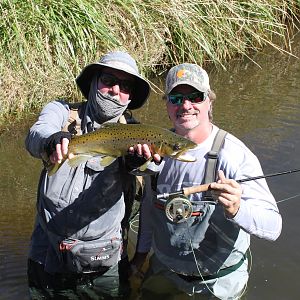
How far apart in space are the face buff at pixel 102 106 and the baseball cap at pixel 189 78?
14.5 inches

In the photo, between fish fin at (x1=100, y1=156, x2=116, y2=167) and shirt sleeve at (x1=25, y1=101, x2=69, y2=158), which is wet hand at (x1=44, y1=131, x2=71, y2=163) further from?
fish fin at (x1=100, y1=156, x2=116, y2=167)

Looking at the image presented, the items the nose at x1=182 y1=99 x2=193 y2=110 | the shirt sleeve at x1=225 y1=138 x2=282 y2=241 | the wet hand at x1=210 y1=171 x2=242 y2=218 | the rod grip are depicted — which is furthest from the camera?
the nose at x1=182 y1=99 x2=193 y2=110

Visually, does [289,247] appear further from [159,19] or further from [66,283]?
[159,19]

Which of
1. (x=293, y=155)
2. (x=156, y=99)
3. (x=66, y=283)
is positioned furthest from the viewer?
(x=156, y=99)

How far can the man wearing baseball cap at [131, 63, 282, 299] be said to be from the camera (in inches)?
143

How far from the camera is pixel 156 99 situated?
9930mm

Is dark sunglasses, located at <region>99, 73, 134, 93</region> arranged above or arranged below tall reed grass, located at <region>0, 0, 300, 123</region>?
below

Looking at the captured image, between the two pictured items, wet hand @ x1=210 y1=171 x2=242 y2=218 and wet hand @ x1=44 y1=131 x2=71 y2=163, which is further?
wet hand @ x1=44 y1=131 x2=71 y2=163

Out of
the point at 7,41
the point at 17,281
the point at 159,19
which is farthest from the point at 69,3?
the point at 17,281

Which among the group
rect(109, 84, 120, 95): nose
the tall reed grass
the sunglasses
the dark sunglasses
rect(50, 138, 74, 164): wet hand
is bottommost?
rect(50, 138, 74, 164): wet hand

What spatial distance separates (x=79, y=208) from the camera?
3.95 meters

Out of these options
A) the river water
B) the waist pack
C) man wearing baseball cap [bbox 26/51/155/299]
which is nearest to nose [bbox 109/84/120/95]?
man wearing baseball cap [bbox 26/51/155/299]

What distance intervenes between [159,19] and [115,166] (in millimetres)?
6733

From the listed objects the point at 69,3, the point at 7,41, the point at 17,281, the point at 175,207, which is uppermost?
the point at 69,3
